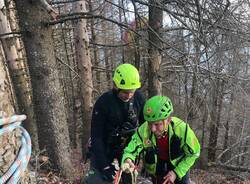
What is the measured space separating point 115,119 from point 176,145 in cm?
85

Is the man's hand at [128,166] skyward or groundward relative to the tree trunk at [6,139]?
groundward

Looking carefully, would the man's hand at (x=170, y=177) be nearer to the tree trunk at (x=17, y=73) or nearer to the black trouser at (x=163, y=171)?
the black trouser at (x=163, y=171)

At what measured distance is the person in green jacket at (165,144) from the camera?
3365 millimetres

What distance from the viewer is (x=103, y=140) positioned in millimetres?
4039

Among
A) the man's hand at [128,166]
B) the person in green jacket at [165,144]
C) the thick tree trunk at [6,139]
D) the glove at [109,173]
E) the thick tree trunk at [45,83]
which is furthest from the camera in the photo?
the thick tree trunk at [45,83]

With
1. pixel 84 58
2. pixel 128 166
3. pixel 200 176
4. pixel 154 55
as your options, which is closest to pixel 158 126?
pixel 128 166

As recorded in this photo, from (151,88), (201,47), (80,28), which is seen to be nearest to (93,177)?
(201,47)

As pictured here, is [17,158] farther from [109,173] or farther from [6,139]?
[109,173]

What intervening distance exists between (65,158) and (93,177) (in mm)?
1677

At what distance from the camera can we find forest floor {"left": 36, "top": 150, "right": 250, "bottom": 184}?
5.54 meters

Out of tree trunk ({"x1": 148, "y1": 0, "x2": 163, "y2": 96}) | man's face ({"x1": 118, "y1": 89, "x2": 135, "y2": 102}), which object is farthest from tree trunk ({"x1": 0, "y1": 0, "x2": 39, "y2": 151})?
man's face ({"x1": 118, "y1": 89, "x2": 135, "y2": 102})

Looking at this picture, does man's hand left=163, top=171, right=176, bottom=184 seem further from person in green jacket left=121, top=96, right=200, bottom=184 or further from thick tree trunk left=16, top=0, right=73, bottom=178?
thick tree trunk left=16, top=0, right=73, bottom=178

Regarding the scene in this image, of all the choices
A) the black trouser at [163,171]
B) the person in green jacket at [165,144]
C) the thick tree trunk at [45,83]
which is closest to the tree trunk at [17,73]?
the thick tree trunk at [45,83]

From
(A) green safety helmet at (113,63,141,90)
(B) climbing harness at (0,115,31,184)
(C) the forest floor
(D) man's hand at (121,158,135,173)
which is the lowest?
(C) the forest floor
